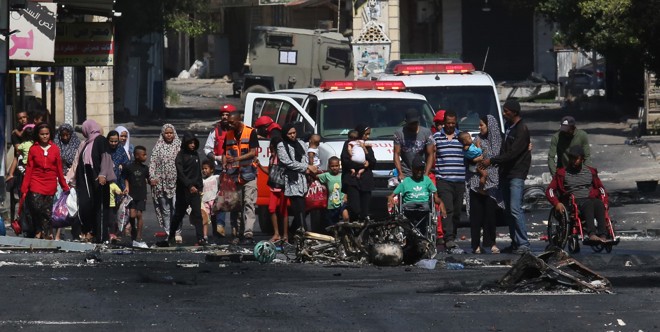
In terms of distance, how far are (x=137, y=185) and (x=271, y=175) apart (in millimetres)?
1640

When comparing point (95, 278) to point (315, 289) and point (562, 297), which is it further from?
point (562, 297)

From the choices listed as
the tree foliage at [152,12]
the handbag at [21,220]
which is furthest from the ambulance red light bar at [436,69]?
the tree foliage at [152,12]

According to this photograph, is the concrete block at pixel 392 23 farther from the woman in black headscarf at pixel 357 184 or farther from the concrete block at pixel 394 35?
the woman in black headscarf at pixel 357 184

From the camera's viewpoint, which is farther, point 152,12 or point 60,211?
point 152,12

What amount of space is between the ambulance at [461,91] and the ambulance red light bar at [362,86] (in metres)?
0.82

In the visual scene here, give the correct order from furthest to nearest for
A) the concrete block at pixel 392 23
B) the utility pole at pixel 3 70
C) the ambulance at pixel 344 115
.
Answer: the concrete block at pixel 392 23 → the utility pole at pixel 3 70 → the ambulance at pixel 344 115

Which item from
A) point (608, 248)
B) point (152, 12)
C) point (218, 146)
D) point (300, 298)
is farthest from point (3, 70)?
point (152, 12)

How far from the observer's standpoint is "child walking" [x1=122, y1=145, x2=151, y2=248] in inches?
670

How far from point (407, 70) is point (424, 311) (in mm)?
11780

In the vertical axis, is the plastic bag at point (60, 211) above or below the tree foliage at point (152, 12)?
below

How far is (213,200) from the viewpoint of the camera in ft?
58.4

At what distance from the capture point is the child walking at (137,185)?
1702 centimetres

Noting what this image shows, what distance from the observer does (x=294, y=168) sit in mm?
16719

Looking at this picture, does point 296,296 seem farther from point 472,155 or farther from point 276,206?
point 276,206
